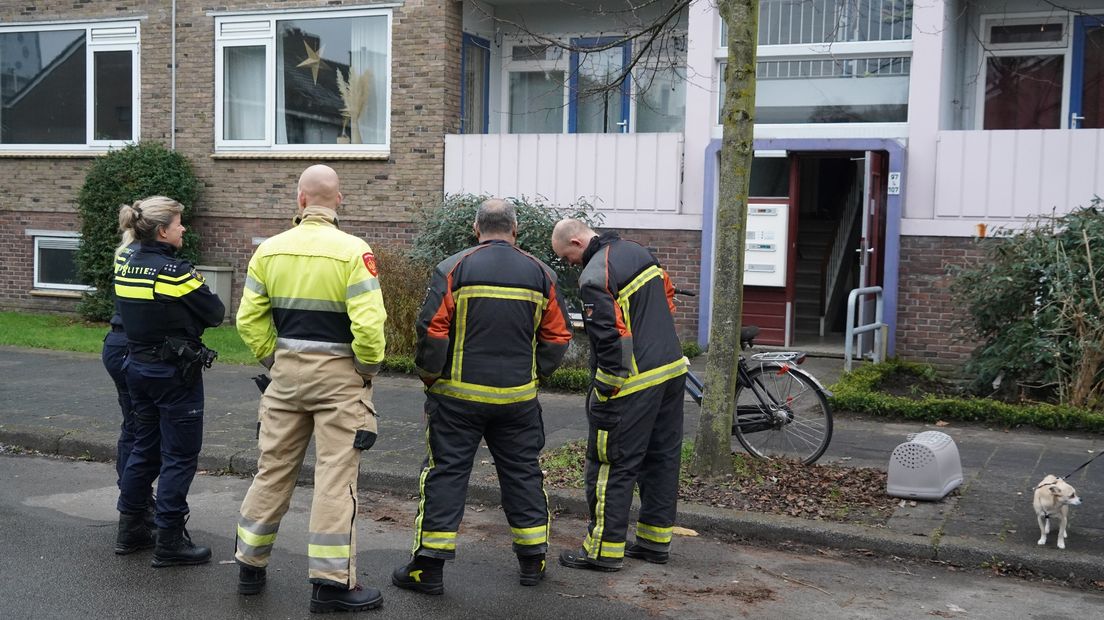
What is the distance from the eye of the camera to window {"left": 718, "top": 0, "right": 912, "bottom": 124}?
13.3 metres

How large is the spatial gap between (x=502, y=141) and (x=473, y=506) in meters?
8.21

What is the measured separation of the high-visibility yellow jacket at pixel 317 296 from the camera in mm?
5098

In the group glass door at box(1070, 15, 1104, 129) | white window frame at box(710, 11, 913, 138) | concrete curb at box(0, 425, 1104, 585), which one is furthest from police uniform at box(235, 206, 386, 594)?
glass door at box(1070, 15, 1104, 129)

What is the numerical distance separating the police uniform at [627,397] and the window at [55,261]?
13633 mm

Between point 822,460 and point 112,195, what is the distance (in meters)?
11.6

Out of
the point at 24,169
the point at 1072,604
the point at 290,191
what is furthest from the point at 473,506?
the point at 24,169

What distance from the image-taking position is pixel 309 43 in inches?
639

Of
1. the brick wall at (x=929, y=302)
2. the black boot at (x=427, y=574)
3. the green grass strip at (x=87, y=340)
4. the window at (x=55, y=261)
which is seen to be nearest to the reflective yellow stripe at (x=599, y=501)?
the black boot at (x=427, y=574)

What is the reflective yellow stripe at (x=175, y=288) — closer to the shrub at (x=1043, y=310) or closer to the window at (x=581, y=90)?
Result: the shrub at (x=1043, y=310)

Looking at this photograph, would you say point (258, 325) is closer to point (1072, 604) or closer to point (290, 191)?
point (1072, 604)

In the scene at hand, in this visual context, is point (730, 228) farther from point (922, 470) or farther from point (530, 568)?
point (530, 568)

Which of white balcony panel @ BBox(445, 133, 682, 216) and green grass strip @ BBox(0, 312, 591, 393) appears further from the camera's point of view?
white balcony panel @ BBox(445, 133, 682, 216)

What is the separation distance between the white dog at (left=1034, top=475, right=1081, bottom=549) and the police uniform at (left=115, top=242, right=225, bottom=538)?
14.6 feet

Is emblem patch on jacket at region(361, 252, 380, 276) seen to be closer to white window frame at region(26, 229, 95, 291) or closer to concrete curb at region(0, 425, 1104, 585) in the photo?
concrete curb at region(0, 425, 1104, 585)
